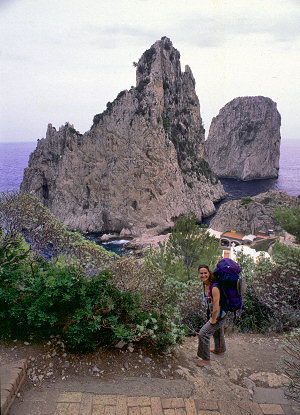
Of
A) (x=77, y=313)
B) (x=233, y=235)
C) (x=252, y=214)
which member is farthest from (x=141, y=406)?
(x=252, y=214)

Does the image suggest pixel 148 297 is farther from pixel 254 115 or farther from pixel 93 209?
pixel 254 115

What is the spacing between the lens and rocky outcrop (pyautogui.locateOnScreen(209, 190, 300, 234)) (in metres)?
38.1

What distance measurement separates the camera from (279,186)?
8181cm

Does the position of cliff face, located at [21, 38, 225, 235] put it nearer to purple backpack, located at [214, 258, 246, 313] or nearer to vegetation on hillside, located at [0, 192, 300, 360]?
vegetation on hillside, located at [0, 192, 300, 360]

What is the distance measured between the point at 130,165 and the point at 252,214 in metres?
21.1

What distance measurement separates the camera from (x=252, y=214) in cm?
3969

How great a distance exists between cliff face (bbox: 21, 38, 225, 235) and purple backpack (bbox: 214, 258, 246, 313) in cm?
4262

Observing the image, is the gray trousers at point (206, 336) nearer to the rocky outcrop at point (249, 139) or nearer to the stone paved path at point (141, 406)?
the stone paved path at point (141, 406)

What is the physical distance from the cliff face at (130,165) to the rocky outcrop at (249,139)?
139 feet

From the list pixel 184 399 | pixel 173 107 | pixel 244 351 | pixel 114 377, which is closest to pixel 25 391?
pixel 114 377

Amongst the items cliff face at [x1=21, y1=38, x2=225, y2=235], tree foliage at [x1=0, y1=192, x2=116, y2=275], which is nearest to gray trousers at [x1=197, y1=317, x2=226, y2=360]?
tree foliage at [x1=0, y1=192, x2=116, y2=275]

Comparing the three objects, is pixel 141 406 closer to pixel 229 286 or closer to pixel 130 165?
pixel 229 286

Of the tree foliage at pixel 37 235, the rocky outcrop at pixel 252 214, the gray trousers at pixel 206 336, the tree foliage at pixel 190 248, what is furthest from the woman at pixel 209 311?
the rocky outcrop at pixel 252 214

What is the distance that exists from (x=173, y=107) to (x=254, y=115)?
48.2 meters
